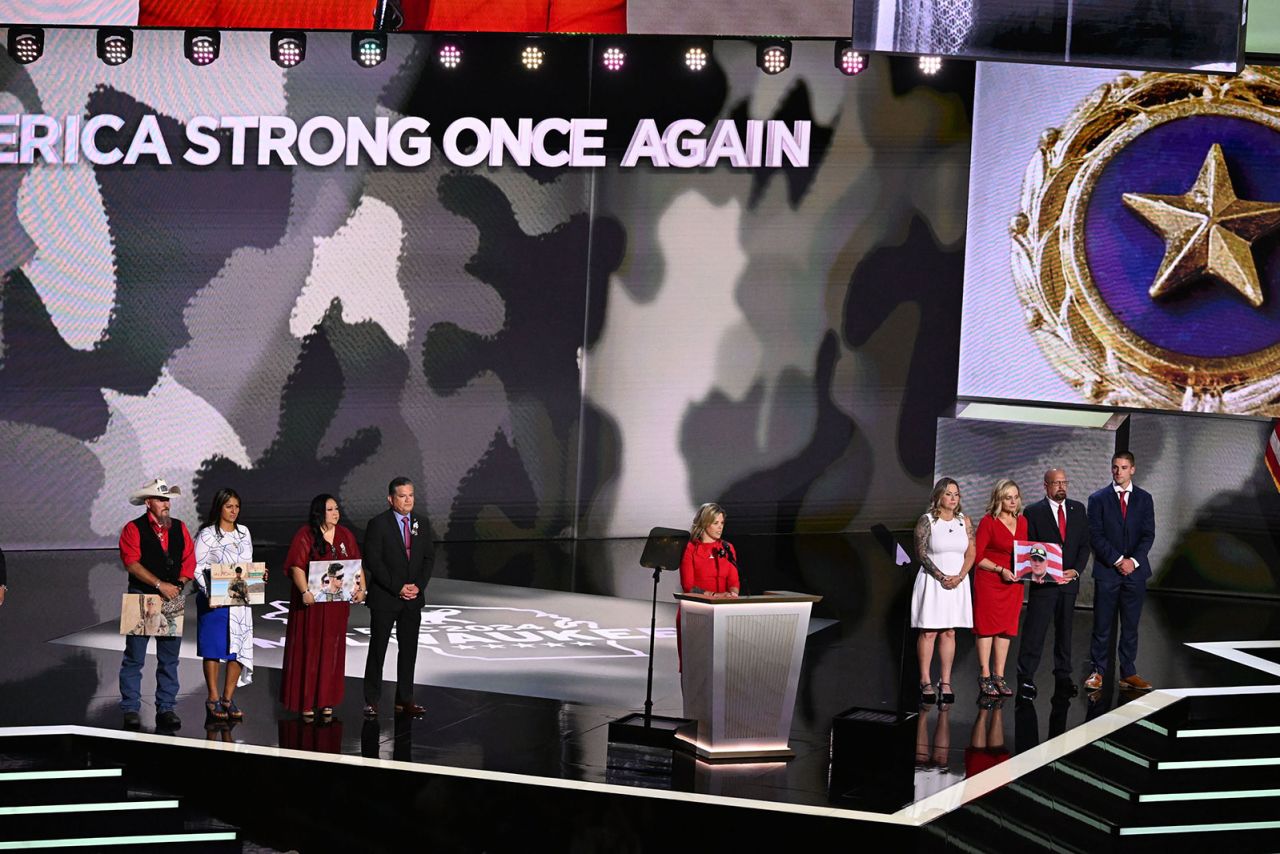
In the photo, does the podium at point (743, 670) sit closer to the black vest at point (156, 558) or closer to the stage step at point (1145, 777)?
the stage step at point (1145, 777)

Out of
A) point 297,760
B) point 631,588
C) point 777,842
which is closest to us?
point 777,842

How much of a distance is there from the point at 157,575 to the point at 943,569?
13.8ft

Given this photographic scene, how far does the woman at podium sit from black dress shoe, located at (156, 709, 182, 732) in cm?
256

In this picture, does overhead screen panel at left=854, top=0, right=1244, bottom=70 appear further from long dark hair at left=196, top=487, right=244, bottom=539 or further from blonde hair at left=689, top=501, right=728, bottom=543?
long dark hair at left=196, top=487, right=244, bottom=539

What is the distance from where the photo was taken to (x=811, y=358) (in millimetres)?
14703

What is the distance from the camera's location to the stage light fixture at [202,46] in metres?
13.3

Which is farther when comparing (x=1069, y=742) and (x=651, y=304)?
(x=651, y=304)

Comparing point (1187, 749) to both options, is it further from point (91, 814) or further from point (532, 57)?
point (532, 57)

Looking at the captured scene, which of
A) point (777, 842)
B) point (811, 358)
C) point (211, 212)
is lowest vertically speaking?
point (777, 842)

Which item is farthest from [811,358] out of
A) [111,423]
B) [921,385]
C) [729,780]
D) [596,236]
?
[729,780]

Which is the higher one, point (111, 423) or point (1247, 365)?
point (1247, 365)

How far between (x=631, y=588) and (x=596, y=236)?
3.09 metres

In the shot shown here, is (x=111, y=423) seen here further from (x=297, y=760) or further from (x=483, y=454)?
(x=297, y=760)

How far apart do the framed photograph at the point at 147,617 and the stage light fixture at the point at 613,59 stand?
6796mm
